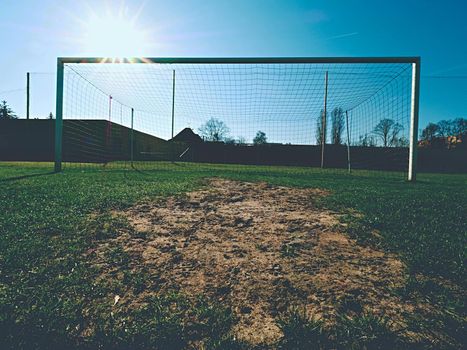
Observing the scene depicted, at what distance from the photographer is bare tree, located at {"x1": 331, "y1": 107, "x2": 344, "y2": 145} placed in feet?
39.1

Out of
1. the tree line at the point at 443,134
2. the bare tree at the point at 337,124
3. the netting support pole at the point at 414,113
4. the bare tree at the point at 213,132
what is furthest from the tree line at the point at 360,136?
the tree line at the point at 443,134

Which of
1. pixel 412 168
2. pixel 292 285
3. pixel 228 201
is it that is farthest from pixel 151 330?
pixel 412 168

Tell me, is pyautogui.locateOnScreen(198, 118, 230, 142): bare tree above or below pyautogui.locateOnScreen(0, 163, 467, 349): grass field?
above

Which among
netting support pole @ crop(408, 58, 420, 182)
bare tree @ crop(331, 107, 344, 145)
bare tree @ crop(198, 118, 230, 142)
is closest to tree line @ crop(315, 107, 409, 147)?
bare tree @ crop(331, 107, 344, 145)

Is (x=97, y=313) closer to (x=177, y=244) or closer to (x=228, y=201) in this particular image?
(x=177, y=244)

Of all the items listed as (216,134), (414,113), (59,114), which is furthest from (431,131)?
(59,114)

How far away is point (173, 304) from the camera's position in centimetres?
161

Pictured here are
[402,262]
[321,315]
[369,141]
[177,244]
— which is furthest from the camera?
[369,141]

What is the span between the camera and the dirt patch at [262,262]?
5.21 ft

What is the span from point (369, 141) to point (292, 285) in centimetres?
1390

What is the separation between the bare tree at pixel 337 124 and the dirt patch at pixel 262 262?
9806 mm

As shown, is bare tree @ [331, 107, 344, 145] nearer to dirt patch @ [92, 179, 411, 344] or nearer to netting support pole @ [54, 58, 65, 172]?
dirt patch @ [92, 179, 411, 344]

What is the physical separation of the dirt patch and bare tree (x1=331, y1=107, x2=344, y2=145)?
9806 mm

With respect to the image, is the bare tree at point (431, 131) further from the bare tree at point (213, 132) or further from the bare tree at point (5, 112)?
the bare tree at point (5, 112)
